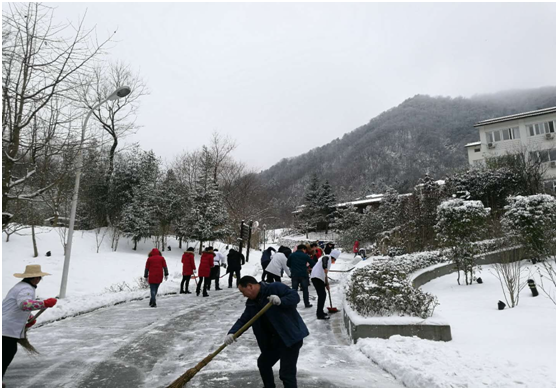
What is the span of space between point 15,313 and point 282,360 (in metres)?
3.26

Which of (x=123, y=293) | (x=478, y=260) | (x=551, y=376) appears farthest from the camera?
(x=478, y=260)

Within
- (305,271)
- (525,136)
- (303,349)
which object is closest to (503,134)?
(525,136)

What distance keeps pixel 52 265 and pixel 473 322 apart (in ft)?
59.8

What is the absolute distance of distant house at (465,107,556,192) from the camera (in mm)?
31500

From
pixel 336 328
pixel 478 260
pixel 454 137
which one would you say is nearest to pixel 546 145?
pixel 478 260

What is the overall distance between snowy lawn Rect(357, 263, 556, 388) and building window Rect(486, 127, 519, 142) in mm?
30938

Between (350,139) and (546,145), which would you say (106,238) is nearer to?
(546,145)

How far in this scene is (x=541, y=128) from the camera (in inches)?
1323

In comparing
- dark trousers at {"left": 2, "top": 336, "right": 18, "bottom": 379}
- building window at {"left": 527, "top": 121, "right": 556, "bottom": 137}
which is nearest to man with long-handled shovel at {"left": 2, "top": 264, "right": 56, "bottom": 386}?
dark trousers at {"left": 2, "top": 336, "right": 18, "bottom": 379}

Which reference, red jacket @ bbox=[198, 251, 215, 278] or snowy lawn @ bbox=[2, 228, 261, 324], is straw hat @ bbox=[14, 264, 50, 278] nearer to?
snowy lawn @ bbox=[2, 228, 261, 324]

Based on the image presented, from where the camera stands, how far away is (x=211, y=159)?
3603 cm

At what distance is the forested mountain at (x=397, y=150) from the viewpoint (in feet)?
291

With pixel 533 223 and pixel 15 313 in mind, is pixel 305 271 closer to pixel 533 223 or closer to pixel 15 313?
pixel 15 313

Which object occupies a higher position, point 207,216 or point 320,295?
point 207,216
